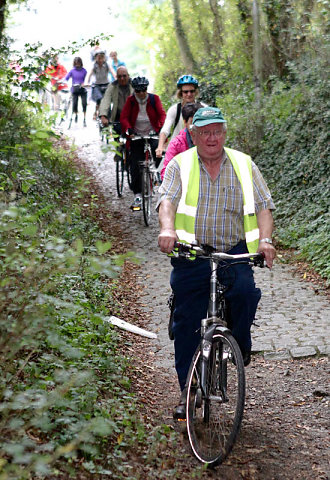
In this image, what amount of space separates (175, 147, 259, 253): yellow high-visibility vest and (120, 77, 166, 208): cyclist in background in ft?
25.4

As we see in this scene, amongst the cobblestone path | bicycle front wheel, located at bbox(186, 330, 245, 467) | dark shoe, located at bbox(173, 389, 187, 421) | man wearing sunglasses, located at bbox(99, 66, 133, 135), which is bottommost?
the cobblestone path

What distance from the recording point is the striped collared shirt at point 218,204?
16.5ft

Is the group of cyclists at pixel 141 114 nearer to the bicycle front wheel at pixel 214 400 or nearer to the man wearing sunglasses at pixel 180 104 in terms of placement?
the man wearing sunglasses at pixel 180 104

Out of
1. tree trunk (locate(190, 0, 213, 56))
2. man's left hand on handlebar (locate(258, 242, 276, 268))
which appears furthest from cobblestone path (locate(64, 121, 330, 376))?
tree trunk (locate(190, 0, 213, 56))

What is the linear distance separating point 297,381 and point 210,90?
680 inches

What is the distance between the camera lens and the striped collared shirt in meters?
5.03

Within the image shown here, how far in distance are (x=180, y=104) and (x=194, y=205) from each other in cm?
499

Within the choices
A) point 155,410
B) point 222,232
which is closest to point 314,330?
point 155,410

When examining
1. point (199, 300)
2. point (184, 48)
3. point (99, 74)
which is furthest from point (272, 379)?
point (184, 48)

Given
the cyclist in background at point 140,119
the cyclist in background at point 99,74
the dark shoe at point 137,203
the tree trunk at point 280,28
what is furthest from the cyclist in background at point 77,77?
the cyclist in background at point 140,119

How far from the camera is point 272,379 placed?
257 inches

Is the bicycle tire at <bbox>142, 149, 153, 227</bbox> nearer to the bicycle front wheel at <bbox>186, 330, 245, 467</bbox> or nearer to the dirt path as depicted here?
the dirt path

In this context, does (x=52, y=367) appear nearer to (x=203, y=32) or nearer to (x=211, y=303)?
(x=211, y=303)

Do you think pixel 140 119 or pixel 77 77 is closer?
pixel 140 119
